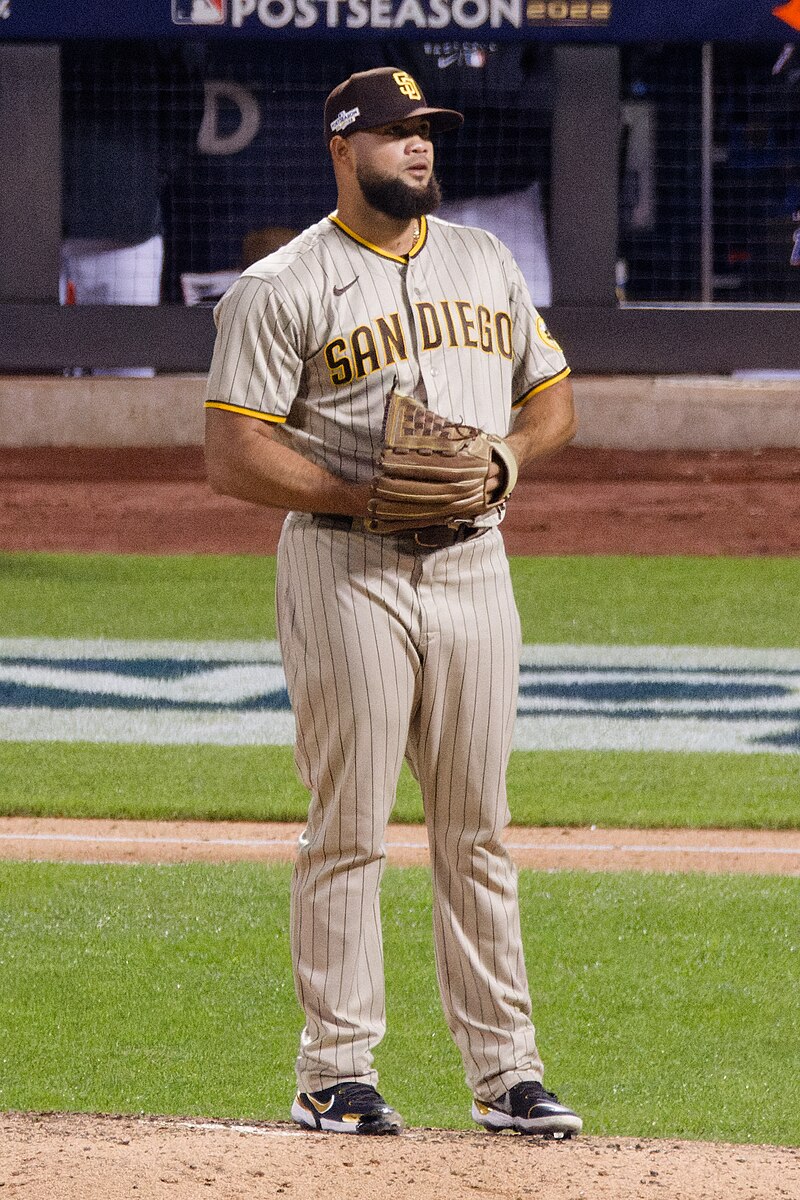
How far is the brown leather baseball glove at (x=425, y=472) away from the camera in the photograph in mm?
3018

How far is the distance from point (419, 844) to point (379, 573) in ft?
11.2

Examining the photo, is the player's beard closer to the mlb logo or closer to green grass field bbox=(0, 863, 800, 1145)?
green grass field bbox=(0, 863, 800, 1145)

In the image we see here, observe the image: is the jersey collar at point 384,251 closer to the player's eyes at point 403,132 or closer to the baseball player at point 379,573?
the baseball player at point 379,573

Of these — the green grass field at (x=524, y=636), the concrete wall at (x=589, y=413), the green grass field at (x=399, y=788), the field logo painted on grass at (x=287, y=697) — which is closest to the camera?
the green grass field at (x=399, y=788)

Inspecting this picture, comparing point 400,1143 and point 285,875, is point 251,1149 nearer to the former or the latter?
point 400,1143

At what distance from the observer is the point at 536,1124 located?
10.2 feet

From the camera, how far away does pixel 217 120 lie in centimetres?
1720

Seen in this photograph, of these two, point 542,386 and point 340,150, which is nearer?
point 340,150

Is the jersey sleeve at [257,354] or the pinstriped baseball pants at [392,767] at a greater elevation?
the jersey sleeve at [257,354]

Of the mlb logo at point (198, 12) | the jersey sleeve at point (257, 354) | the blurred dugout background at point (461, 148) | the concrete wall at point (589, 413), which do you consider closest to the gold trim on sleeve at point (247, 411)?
the jersey sleeve at point (257, 354)

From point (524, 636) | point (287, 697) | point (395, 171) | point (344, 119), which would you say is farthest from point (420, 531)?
point (524, 636)

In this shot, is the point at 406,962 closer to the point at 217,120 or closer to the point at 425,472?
the point at 425,472

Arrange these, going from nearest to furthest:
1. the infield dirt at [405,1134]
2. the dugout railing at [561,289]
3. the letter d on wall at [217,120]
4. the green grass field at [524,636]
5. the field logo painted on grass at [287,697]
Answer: the infield dirt at [405,1134] → the green grass field at [524,636] → the field logo painted on grass at [287,697] → the dugout railing at [561,289] → the letter d on wall at [217,120]

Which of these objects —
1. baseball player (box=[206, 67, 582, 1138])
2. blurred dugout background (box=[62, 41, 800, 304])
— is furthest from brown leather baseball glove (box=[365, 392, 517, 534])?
blurred dugout background (box=[62, 41, 800, 304])
